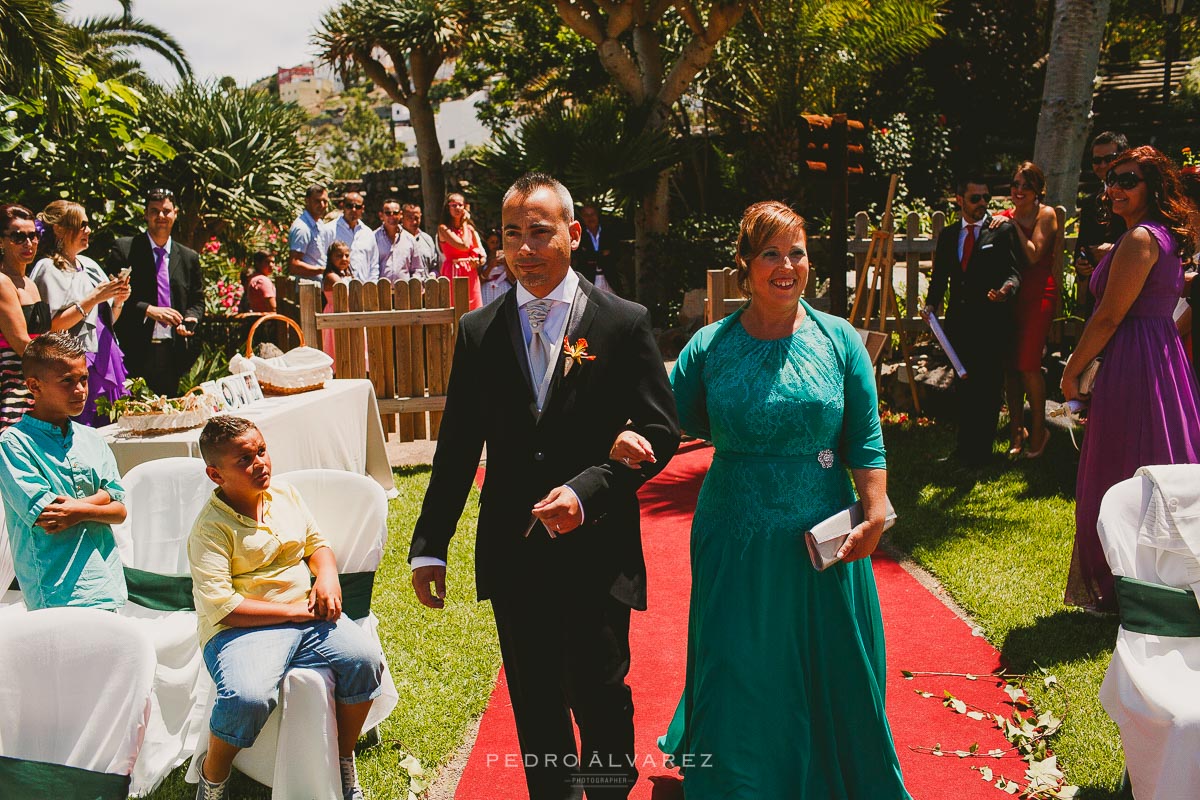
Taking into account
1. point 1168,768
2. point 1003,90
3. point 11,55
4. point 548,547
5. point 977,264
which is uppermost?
point 1003,90

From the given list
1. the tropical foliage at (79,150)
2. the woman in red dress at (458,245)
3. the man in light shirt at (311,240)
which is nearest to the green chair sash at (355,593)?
the tropical foliage at (79,150)

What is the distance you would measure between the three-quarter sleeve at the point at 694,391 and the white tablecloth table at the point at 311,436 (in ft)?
9.83

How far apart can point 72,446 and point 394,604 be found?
6.99 feet

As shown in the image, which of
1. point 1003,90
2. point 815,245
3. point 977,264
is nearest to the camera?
point 977,264

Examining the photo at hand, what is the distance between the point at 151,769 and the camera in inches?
152

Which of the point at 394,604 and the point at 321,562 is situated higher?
the point at 321,562

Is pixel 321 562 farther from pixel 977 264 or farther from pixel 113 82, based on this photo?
pixel 113 82

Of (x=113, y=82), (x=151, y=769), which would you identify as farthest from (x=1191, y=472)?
(x=113, y=82)

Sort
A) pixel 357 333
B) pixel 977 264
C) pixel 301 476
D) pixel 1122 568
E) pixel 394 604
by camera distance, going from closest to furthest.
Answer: pixel 1122 568, pixel 301 476, pixel 394 604, pixel 977 264, pixel 357 333

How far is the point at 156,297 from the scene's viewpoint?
8133 mm

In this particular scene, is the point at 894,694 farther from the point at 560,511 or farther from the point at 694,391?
the point at 560,511

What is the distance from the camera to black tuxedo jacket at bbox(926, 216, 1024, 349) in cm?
795

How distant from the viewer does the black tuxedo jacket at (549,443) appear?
124 inches

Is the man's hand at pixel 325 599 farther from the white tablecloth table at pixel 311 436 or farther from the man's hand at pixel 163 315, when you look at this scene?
the man's hand at pixel 163 315
